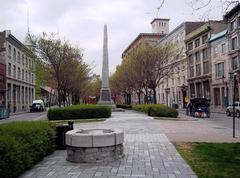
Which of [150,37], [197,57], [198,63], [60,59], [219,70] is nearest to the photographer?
[60,59]

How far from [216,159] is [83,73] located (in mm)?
41663

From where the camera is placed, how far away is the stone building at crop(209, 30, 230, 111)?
5406 cm

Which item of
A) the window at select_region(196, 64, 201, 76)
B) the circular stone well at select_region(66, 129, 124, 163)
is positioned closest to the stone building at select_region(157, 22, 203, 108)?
the window at select_region(196, 64, 201, 76)

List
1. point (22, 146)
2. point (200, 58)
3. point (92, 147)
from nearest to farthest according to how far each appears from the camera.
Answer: point (22, 146)
point (92, 147)
point (200, 58)

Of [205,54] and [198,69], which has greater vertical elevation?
[205,54]

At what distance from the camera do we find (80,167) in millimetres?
8688

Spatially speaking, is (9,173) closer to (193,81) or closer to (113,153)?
(113,153)

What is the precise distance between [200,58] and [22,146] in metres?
60.2

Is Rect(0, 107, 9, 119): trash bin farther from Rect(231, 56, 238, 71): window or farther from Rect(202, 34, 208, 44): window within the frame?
Rect(202, 34, 208, 44): window

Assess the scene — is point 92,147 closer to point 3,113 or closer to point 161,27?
point 3,113

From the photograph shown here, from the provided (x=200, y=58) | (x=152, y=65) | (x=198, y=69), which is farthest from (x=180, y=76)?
(x=152, y=65)

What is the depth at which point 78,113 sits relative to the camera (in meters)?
29.3

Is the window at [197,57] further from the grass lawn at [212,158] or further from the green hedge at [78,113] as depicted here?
the grass lawn at [212,158]

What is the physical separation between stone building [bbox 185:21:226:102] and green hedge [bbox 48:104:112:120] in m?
33.9
